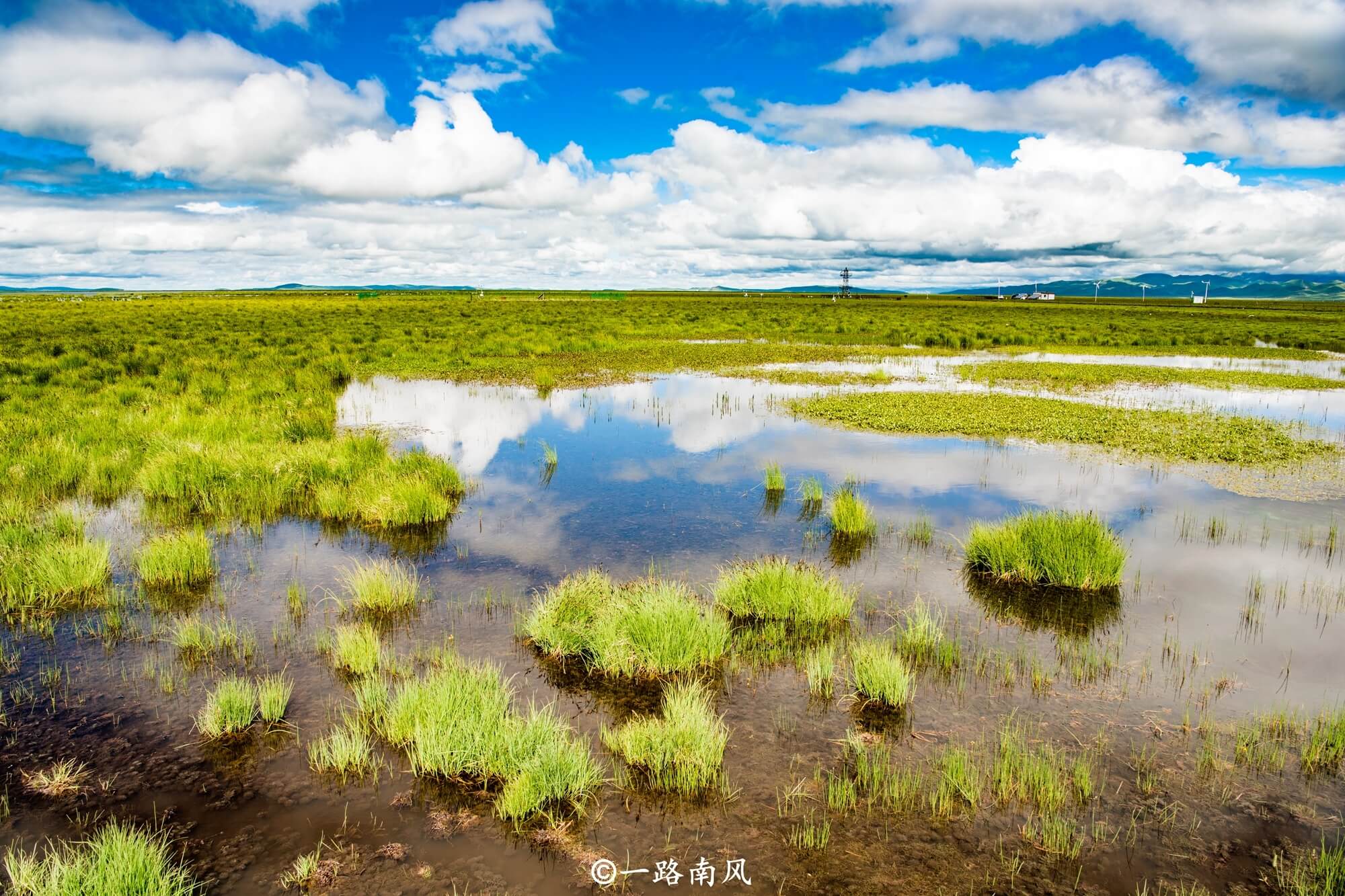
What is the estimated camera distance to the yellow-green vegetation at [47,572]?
835 cm

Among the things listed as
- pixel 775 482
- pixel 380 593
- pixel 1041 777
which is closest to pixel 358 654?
pixel 380 593

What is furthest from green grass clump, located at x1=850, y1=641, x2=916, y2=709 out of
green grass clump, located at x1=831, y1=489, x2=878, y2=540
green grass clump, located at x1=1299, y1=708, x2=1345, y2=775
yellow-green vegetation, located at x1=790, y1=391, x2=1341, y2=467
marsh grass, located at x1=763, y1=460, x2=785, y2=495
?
yellow-green vegetation, located at x1=790, y1=391, x2=1341, y2=467

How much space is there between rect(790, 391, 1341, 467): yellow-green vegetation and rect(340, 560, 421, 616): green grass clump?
1278 cm

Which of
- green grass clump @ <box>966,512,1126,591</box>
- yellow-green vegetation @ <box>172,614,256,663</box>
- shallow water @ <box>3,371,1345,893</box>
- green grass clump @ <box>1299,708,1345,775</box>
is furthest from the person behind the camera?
green grass clump @ <box>966,512,1126,591</box>

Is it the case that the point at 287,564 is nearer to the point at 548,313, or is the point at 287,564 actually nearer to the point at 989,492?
the point at 989,492

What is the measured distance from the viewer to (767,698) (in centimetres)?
670

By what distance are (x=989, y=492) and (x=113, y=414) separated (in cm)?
1972

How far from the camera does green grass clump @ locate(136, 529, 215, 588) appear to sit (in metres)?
9.07

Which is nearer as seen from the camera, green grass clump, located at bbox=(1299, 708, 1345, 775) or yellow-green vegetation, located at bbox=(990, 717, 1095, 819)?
yellow-green vegetation, located at bbox=(990, 717, 1095, 819)

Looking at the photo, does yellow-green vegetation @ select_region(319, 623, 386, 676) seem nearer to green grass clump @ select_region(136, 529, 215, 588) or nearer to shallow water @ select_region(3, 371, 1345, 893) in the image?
shallow water @ select_region(3, 371, 1345, 893)

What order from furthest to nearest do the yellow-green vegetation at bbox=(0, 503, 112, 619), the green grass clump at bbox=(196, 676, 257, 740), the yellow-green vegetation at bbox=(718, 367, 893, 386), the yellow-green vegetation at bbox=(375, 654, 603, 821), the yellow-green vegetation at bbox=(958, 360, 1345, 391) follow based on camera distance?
the yellow-green vegetation at bbox=(718, 367, 893, 386) → the yellow-green vegetation at bbox=(958, 360, 1345, 391) → the yellow-green vegetation at bbox=(0, 503, 112, 619) → the green grass clump at bbox=(196, 676, 257, 740) → the yellow-green vegetation at bbox=(375, 654, 603, 821)

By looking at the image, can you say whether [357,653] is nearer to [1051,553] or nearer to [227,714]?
[227,714]

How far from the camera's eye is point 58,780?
17.7 feet

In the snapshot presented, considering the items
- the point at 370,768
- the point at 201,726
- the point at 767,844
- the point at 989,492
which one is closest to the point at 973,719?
the point at 767,844
